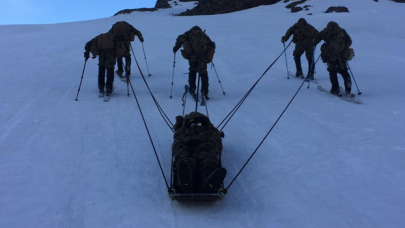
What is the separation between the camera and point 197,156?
14.4 ft

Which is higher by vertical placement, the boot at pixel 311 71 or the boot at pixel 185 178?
the boot at pixel 311 71

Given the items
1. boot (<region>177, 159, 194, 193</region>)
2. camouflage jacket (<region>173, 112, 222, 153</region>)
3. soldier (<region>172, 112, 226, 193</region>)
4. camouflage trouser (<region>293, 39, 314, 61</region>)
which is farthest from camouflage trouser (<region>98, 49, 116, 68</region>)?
boot (<region>177, 159, 194, 193</region>)

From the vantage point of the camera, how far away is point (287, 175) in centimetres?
479

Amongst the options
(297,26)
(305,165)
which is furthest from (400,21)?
(305,165)

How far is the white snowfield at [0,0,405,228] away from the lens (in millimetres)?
3871

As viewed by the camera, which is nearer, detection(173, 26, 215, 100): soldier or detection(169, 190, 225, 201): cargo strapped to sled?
detection(169, 190, 225, 201): cargo strapped to sled

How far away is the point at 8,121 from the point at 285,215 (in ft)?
17.6

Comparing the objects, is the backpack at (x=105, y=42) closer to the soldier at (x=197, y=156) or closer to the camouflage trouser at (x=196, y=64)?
the camouflage trouser at (x=196, y=64)

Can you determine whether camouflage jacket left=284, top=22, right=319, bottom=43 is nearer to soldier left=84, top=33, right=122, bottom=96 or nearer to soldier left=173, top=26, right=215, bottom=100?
soldier left=173, top=26, right=215, bottom=100

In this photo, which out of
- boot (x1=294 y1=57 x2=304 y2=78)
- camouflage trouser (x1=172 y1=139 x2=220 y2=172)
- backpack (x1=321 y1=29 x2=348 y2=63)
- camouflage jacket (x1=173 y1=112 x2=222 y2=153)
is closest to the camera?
camouflage trouser (x1=172 y1=139 x2=220 y2=172)

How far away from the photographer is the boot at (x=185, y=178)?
3.79 metres

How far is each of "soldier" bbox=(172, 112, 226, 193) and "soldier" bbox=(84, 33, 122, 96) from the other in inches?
160

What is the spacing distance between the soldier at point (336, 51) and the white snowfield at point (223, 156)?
49 cm

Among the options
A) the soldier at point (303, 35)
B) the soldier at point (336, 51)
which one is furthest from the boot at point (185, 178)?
the soldier at point (303, 35)
